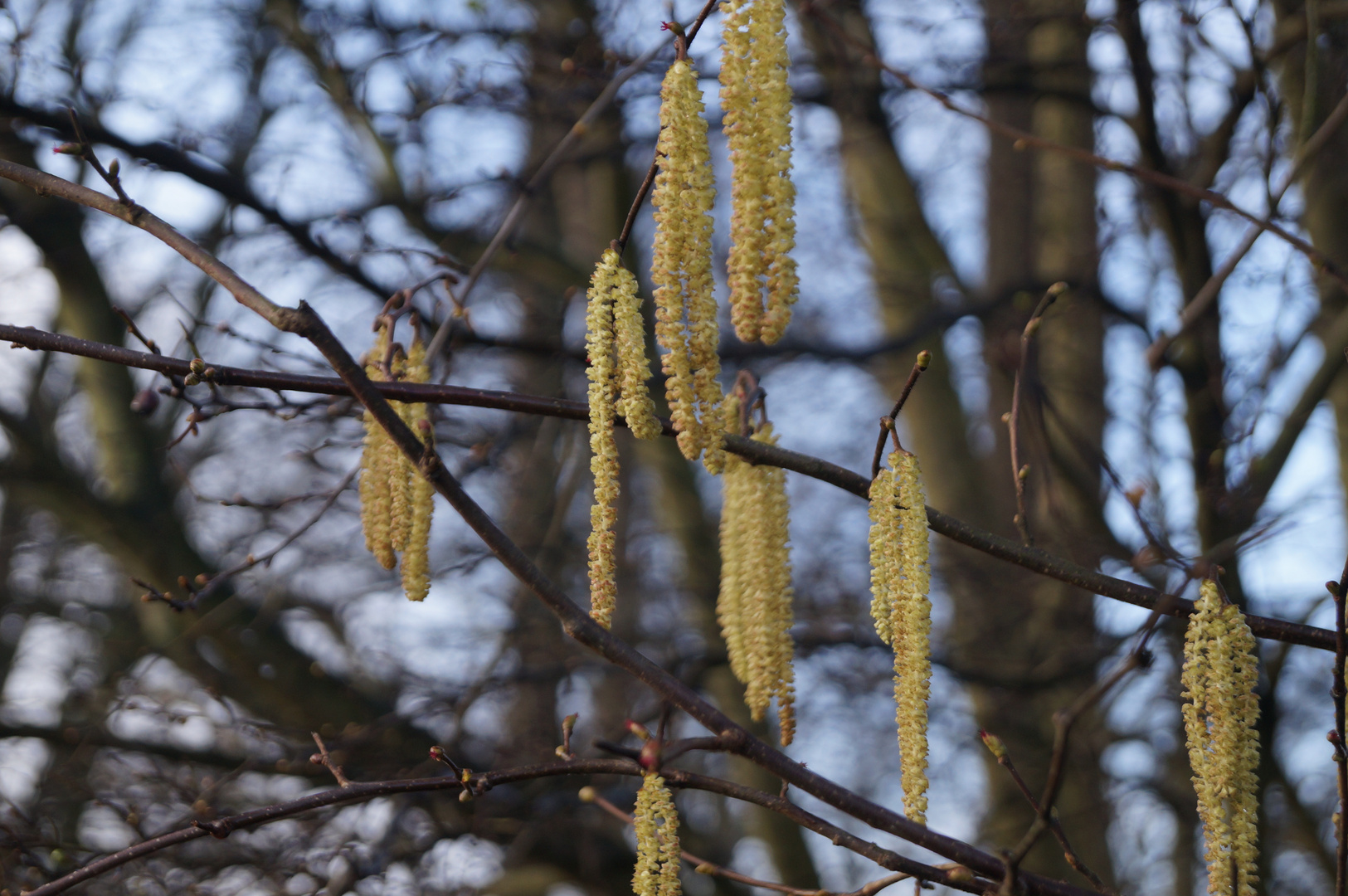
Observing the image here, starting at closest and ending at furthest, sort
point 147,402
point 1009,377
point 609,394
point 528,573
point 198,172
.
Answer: point 528,573 < point 609,394 < point 147,402 < point 198,172 < point 1009,377

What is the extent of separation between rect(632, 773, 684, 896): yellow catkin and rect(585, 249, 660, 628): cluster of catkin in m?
0.26

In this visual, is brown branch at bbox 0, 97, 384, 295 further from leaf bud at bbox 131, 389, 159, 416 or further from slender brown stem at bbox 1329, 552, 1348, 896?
slender brown stem at bbox 1329, 552, 1348, 896

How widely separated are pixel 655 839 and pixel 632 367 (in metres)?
0.68

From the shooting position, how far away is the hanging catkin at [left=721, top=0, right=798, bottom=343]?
4.71ft

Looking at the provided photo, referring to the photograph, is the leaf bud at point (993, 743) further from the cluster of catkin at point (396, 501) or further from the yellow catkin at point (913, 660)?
the cluster of catkin at point (396, 501)

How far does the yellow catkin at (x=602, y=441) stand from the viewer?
4.97ft

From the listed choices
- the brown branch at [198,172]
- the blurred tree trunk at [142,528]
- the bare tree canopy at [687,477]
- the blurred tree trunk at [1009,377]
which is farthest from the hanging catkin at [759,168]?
the blurred tree trunk at [142,528]

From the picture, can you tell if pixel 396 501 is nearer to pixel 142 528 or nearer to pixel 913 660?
pixel 913 660

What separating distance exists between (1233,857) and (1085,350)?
5.63 metres

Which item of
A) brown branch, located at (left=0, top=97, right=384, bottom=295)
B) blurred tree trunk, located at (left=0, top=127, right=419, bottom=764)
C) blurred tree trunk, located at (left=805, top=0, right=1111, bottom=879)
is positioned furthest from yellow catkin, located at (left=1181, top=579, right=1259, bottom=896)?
blurred tree trunk, located at (left=0, top=127, right=419, bottom=764)

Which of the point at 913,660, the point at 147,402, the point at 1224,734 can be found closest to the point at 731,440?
the point at 913,660

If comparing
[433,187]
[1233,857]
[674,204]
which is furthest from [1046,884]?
[433,187]

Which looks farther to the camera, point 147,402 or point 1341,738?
point 147,402

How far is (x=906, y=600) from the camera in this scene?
5.26ft
